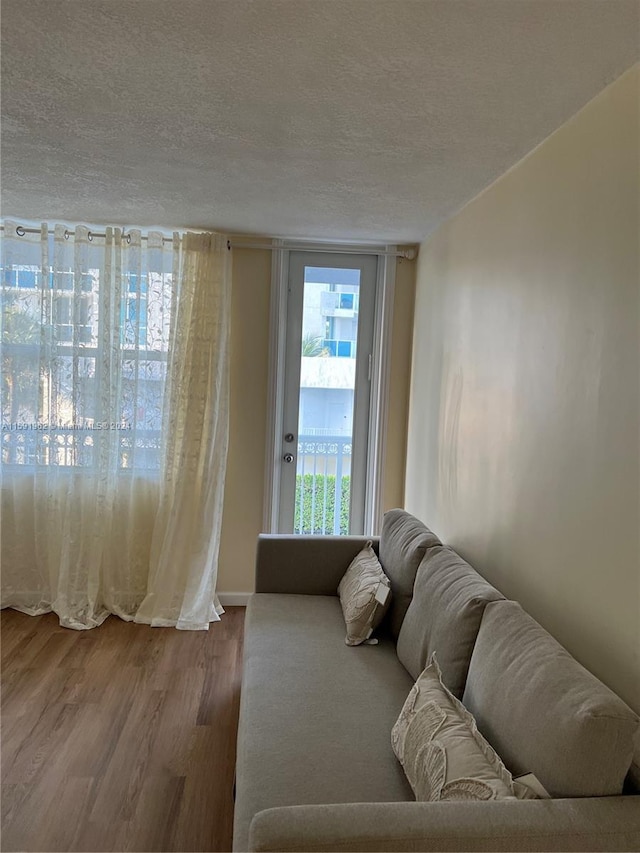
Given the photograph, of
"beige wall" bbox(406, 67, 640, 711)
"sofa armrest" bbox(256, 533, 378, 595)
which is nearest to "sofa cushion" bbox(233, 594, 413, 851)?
"sofa armrest" bbox(256, 533, 378, 595)

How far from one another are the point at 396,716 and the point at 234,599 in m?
2.24

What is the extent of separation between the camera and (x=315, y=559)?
9.96 ft

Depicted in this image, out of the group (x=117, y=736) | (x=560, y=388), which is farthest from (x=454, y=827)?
(x=117, y=736)

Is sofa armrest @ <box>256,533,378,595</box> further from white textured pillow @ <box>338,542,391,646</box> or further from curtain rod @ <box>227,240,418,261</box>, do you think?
curtain rod @ <box>227,240,418,261</box>

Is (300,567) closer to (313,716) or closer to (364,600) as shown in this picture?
(364,600)

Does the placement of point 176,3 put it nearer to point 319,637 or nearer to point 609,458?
point 609,458

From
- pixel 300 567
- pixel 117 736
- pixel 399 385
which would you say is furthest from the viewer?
pixel 399 385

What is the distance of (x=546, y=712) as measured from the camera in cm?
138

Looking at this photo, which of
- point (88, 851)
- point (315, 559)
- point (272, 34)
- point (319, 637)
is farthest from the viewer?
point (315, 559)

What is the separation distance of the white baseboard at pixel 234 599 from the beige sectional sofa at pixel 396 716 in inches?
46.9

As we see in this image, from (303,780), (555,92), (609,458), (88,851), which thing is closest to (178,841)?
(88,851)

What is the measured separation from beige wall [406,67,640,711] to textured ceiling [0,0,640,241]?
0.54ft

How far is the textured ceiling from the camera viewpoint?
4.75ft

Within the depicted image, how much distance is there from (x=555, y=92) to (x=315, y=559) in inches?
85.3
